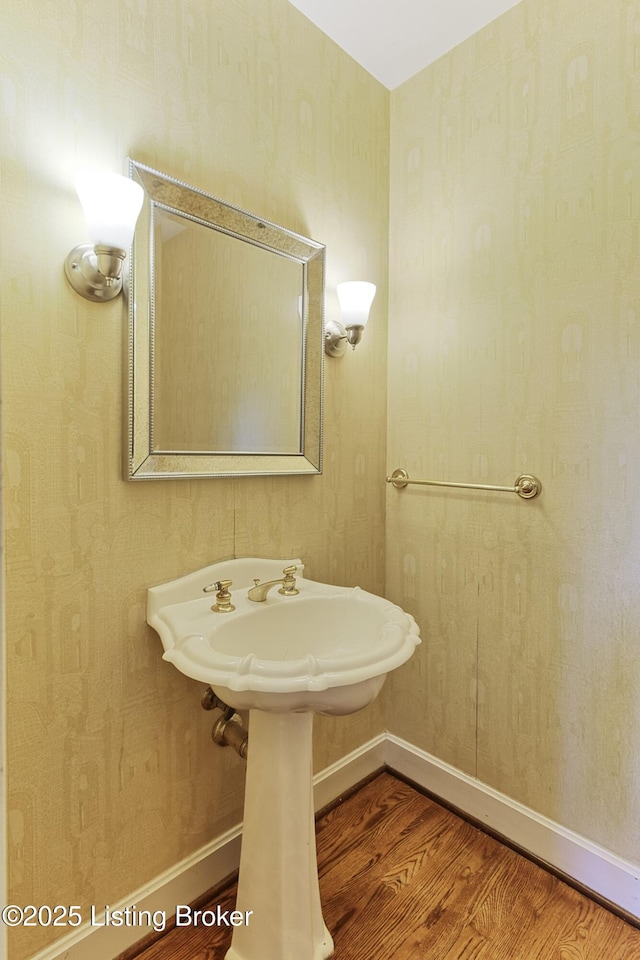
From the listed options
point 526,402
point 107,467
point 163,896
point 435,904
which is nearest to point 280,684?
point 107,467

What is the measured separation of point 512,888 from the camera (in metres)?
1.38

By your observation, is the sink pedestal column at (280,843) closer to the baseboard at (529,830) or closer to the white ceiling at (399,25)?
the baseboard at (529,830)

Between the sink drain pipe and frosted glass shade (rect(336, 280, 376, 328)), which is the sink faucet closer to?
the sink drain pipe

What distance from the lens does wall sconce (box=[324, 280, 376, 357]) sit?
1.54 m

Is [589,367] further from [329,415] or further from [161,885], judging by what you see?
[161,885]

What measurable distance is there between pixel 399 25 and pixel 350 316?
0.91 meters

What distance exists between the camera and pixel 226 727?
131 centimetres

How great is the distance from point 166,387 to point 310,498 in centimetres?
58

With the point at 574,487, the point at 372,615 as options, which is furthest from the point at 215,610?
the point at 574,487

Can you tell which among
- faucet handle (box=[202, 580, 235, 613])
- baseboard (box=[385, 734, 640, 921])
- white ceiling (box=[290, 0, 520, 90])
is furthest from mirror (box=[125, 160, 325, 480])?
baseboard (box=[385, 734, 640, 921])

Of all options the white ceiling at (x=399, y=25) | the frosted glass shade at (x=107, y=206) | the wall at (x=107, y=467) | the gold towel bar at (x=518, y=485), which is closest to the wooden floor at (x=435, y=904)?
the wall at (x=107, y=467)

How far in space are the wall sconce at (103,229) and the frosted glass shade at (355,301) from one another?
670 millimetres

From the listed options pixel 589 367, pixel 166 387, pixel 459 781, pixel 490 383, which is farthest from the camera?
pixel 459 781

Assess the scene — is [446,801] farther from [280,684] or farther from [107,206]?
[107,206]
